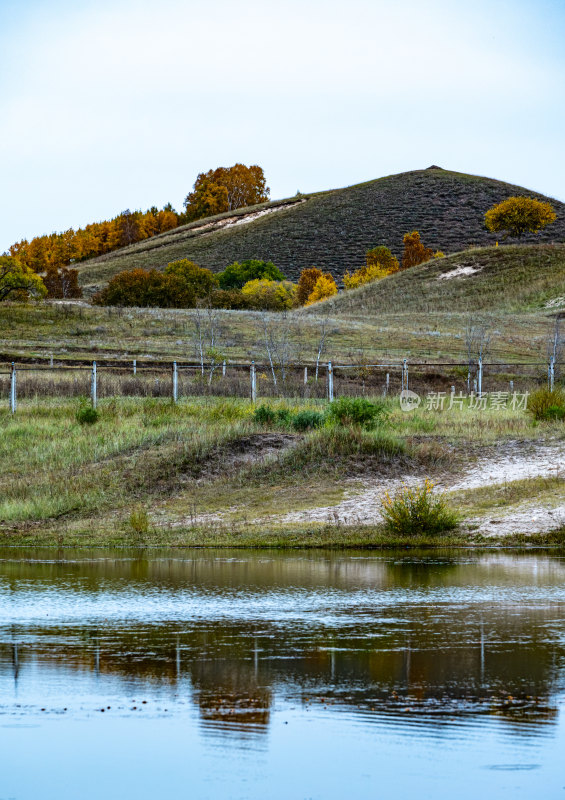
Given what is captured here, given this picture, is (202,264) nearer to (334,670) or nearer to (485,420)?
(485,420)

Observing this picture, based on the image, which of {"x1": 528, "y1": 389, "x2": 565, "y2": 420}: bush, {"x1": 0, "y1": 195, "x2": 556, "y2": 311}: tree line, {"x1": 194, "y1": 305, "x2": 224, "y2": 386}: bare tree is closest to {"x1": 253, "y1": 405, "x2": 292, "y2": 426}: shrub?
{"x1": 528, "y1": 389, "x2": 565, "y2": 420}: bush

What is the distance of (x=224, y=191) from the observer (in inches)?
7520

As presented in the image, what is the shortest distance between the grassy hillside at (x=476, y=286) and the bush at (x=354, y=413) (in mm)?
55187

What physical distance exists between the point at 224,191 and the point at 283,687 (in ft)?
616

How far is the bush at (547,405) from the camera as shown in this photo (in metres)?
27.8

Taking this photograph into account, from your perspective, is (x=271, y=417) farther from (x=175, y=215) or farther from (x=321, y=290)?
(x=175, y=215)

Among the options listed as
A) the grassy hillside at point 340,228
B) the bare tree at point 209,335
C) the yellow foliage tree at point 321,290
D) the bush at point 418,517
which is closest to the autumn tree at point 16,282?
the bare tree at point 209,335

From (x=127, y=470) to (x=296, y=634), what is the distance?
1358 cm

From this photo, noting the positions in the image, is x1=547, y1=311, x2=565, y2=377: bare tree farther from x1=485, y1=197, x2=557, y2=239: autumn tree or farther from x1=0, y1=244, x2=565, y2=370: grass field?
x1=485, y1=197, x2=557, y2=239: autumn tree

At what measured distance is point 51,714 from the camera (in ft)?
23.8

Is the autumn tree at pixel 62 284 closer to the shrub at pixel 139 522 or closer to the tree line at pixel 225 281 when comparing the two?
the tree line at pixel 225 281

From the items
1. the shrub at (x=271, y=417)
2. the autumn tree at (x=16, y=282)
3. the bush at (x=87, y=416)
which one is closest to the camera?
the shrub at (x=271, y=417)

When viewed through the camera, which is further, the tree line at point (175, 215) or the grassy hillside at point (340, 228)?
the tree line at point (175, 215)

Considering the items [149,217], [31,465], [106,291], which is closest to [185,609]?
[31,465]
